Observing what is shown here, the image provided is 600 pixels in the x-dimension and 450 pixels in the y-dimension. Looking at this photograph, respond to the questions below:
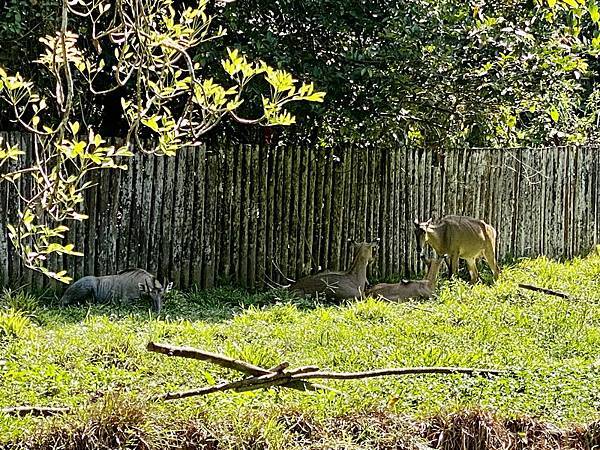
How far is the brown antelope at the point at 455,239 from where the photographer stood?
12.1 m

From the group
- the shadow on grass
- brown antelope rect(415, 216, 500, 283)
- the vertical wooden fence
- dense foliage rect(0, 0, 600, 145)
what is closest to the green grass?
the shadow on grass

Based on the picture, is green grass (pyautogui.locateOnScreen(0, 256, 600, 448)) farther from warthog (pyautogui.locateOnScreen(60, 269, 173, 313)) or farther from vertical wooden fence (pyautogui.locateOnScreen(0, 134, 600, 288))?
vertical wooden fence (pyautogui.locateOnScreen(0, 134, 600, 288))

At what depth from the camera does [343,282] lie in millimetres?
10977

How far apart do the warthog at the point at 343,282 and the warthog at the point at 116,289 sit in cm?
156

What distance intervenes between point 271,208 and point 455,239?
2.27 metres

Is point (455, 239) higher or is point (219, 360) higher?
point (455, 239)

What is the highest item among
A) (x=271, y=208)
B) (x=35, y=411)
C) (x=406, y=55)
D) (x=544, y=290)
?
(x=406, y=55)

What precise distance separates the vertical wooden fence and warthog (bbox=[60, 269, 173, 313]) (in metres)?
0.61

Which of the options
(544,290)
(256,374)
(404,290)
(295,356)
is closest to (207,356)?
(256,374)

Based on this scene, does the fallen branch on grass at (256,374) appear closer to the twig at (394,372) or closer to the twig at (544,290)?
the twig at (394,372)

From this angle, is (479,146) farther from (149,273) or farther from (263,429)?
(263,429)

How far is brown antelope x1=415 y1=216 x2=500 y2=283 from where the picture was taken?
12102 millimetres

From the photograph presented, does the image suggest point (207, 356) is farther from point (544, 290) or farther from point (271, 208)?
point (544, 290)

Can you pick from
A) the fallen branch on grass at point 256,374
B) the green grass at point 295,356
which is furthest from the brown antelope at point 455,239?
the fallen branch on grass at point 256,374
